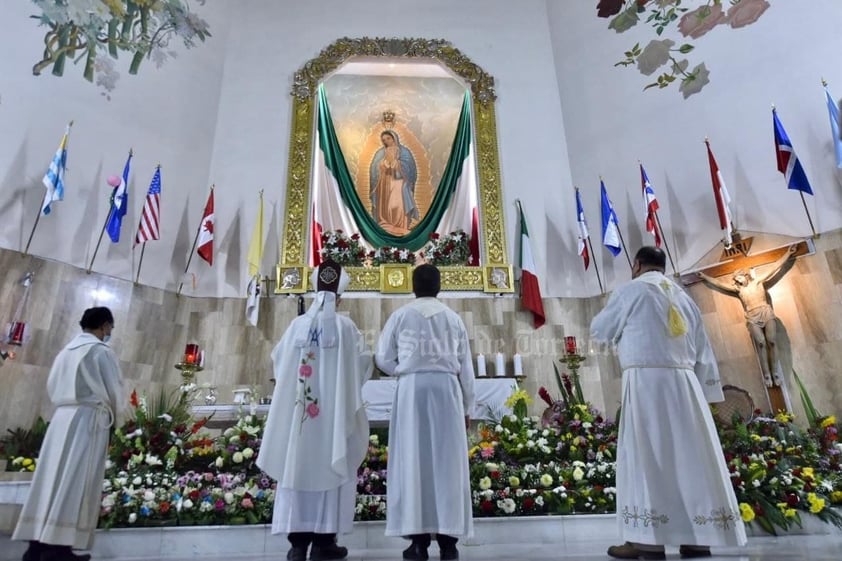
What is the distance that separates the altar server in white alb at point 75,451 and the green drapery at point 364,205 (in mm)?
5604

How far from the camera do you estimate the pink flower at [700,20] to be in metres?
8.17

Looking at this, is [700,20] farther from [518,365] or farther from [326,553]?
[326,553]

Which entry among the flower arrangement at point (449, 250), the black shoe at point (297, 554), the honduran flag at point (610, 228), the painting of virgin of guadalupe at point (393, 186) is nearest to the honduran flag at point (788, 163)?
the honduran flag at point (610, 228)

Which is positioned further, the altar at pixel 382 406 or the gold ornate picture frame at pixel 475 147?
the gold ornate picture frame at pixel 475 147

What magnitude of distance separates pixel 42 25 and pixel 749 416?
34.9 ft

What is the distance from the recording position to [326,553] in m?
3.29

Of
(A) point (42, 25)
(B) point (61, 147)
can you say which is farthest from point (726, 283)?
(A) point (42, 25)

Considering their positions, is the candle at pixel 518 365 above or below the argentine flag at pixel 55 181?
below

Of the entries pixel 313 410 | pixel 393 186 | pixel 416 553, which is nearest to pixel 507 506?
pixel 416 553

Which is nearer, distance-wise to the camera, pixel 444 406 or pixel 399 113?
pixel 444 406

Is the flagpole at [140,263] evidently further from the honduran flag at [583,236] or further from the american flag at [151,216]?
the honduran flag at [583,236]

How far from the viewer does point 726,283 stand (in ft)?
24.4

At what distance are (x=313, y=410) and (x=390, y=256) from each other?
5454 mm

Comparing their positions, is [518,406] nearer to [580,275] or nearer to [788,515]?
[788,515]
